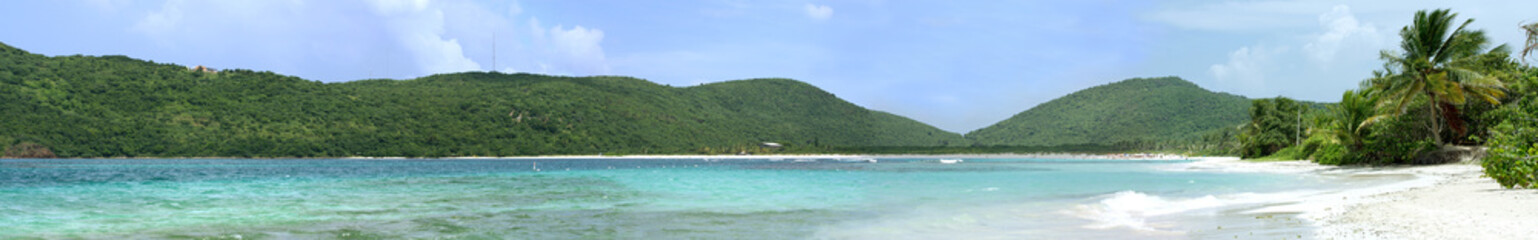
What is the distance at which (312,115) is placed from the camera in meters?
134

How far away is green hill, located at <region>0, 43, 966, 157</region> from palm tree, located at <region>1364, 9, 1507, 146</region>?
12342cm

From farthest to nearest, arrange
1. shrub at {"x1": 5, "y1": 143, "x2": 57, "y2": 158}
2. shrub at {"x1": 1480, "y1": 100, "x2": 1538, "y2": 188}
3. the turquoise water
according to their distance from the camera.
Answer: shrub at {"x1": 5, "y1": 143, "x2": 57, "y2": 158}, shrub at {"x1": 1480, "y1": 100, "x2": 1538, "y2": 188}, the turquoise water

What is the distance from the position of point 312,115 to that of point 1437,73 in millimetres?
136332

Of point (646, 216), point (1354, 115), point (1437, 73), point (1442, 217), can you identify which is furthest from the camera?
point (1354, 115)

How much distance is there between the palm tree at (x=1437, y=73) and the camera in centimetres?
3250

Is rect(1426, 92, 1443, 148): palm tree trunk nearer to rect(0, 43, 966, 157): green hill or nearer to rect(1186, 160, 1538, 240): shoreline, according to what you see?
rect(1186, 160, 1538, 240): shoreline

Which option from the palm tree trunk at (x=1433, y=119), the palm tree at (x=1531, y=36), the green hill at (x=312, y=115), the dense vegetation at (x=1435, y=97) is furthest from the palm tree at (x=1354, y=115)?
the green hill at (x=312, y=115)

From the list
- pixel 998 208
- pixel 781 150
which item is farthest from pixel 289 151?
pixel 998 208

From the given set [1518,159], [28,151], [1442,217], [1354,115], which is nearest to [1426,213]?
[1442,217]

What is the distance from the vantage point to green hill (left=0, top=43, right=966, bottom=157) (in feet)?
368

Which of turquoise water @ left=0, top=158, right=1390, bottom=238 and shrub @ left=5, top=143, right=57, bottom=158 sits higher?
shrub @ left=5, top=143, right=57, bottom=158

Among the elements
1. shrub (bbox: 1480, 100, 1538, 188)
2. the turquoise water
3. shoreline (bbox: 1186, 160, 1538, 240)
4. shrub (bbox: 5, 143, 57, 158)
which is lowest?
the turquoise water

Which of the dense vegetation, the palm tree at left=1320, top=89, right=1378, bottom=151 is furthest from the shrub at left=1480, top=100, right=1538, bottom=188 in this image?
the palm tree at left=1320, top=89, right=1378, bottom=151

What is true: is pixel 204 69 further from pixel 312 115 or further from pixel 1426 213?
pixel 1426 213
